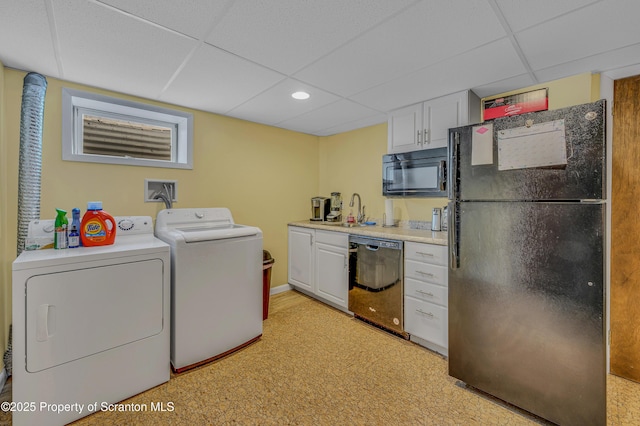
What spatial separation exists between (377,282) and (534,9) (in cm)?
210

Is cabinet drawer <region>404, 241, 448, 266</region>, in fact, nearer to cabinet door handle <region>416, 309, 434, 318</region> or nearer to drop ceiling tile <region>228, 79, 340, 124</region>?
cabinet door handle <region>416, 309, 434, 318</region>

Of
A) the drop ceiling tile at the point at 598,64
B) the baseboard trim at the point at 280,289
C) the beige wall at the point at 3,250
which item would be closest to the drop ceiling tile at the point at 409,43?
the drop ceiling tile at the point at 598,64

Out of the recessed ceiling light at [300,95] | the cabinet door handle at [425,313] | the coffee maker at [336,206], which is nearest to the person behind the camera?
the cabinet door handle at [425,313]

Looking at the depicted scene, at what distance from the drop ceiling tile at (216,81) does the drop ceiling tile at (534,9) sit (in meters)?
1.40

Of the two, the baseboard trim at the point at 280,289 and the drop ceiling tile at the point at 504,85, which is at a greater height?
the drop ceiling tile at the point at 504,85

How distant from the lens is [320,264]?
10.2 feet

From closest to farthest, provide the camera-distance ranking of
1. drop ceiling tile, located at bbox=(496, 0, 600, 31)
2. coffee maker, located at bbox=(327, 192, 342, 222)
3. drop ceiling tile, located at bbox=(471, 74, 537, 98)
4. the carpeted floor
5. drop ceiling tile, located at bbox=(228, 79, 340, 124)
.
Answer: drop ceiling tile, located at bbox=(496, 0, 600, 31) < the carpeted floor < drop ceiling tile, located at bbox=(471, 74, 537, 98) < drop ceiling tile, located at bbox=(228, 79, 340, 124) < coffee maker, located at bbox=(327, 192, 342, 222)

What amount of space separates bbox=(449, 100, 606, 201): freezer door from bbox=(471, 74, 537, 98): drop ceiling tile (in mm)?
747

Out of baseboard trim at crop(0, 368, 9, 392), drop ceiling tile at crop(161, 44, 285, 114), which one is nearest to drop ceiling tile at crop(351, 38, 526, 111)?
drop ceiling tile at crop(161, 44, 285, 114)

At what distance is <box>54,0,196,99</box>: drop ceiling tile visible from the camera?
1373 mm

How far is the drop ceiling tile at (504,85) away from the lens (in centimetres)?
204

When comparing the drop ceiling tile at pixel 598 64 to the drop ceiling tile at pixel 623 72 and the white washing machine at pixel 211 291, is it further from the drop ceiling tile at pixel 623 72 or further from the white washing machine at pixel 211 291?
the white washing machine at pixel 211 291

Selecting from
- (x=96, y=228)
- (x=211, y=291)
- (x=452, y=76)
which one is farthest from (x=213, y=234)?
(x=452, y=76)

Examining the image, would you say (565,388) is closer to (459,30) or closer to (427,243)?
(427,243)
